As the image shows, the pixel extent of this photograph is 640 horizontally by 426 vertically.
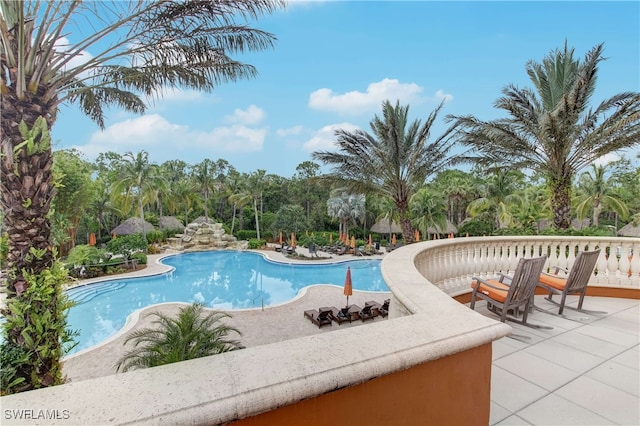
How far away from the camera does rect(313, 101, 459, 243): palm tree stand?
Result: 12.9 meters

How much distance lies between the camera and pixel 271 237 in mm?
31688

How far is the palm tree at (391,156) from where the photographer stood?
508 inches

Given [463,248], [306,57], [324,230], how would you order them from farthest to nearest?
[324,230]
[306,57]
[463,248]

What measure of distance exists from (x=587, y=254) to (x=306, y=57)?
10825mm

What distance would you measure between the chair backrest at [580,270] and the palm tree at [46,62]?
621 centimetres

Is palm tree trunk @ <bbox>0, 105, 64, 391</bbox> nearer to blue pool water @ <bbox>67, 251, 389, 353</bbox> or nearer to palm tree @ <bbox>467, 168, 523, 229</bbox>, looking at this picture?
blue pool water @ <bbox>67, 251, 389, 353</bbox>

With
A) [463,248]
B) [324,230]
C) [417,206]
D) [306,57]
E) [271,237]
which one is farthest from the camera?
[324,230]

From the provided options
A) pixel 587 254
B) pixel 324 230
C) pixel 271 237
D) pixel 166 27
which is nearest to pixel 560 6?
pixel 587 254

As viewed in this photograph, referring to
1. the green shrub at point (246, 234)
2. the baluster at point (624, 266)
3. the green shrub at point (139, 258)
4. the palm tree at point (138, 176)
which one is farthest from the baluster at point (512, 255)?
the green shrub at point (246, 234)

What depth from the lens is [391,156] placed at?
13102 millimetres

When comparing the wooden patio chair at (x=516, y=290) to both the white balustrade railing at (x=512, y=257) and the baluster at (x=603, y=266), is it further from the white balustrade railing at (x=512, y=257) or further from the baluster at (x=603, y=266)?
the baluster at (x=603, y=266)

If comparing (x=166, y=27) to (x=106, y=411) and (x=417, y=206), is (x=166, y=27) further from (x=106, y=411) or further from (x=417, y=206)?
(x=417, y=206)

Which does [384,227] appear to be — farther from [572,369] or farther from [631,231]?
[572,369]

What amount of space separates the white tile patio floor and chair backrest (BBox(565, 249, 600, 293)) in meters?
0.46
